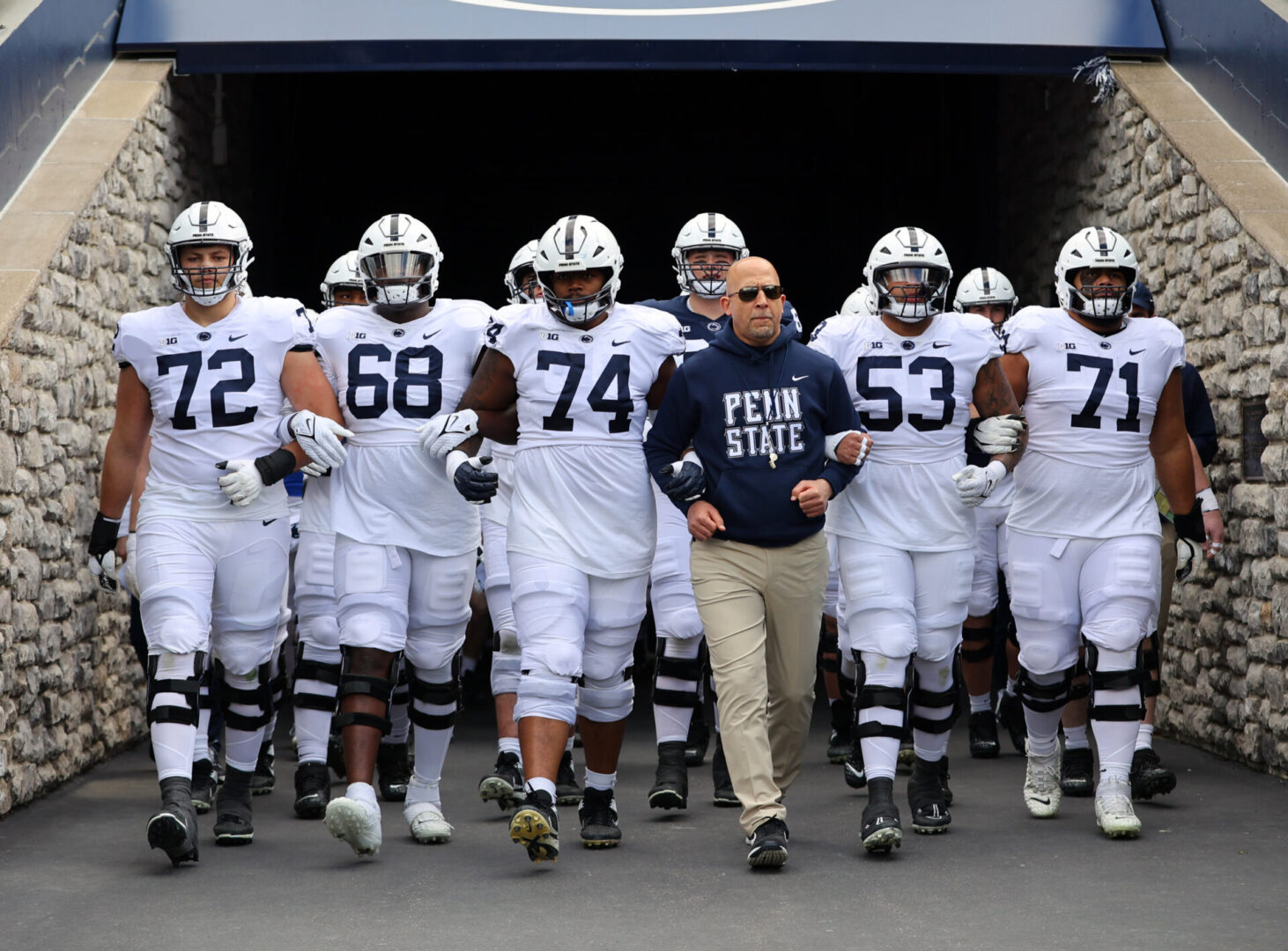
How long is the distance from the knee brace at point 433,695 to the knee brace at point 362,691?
0.32 m

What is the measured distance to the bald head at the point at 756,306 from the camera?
6094mm

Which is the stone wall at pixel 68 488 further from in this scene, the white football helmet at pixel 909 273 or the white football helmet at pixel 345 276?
the white football helmet at pixel 909 273

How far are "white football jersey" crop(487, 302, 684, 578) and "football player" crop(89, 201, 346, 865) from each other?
694 mm

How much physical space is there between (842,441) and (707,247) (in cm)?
212

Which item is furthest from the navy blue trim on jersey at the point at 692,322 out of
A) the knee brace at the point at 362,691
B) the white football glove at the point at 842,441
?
the knee brace at the point at 362,691

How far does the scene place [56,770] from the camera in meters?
7.45

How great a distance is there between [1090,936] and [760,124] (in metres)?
12.2

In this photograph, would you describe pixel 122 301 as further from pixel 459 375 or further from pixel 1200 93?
pixel 1200 93

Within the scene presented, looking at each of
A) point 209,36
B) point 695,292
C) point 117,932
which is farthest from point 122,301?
point 117,932

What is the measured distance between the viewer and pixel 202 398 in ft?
20.4

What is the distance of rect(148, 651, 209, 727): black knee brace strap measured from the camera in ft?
19.5

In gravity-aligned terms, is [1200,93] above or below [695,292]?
above

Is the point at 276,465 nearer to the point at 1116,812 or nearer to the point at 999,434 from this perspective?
the point at 999,434

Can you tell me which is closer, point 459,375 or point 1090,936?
point 1090,936
